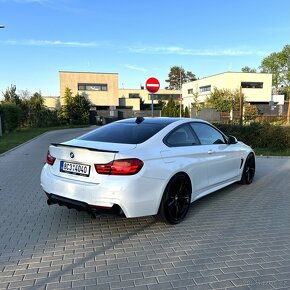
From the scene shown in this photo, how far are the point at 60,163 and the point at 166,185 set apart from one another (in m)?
1.52

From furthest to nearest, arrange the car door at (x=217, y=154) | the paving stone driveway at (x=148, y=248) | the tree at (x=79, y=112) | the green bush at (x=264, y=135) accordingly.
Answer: the tree at (x=79, y=112) < the green bush at (x=264, y=135) < the car door at (x=217, y=154) < the paving stone driveway at (x=148, y=248)

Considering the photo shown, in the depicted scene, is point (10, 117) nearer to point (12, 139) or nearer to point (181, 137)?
point (12, 139)

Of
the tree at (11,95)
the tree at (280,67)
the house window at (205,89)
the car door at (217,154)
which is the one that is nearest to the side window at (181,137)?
the car door at (217,154)

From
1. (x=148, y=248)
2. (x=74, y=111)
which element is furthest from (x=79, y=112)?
(x=148, y=248)

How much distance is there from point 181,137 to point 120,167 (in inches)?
57.2

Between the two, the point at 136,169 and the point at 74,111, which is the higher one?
the point at 74,111

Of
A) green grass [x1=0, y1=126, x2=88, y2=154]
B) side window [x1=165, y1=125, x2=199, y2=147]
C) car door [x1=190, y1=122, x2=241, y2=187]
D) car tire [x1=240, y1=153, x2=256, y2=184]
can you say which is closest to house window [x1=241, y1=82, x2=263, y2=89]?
green grass [x1=0, y1=126, x2=88, y2=154]

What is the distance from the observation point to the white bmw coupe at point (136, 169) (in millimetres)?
3949

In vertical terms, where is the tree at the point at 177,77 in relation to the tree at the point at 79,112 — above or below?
above

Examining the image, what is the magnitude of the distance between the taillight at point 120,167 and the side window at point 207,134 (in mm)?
1799

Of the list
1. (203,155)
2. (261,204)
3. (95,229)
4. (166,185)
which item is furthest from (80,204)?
(261,204)

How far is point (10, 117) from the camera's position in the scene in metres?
24.5

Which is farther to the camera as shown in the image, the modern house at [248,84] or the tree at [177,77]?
the tree at [177,77]

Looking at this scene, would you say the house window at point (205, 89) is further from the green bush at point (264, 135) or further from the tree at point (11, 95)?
the green bush at point (264, 135)
